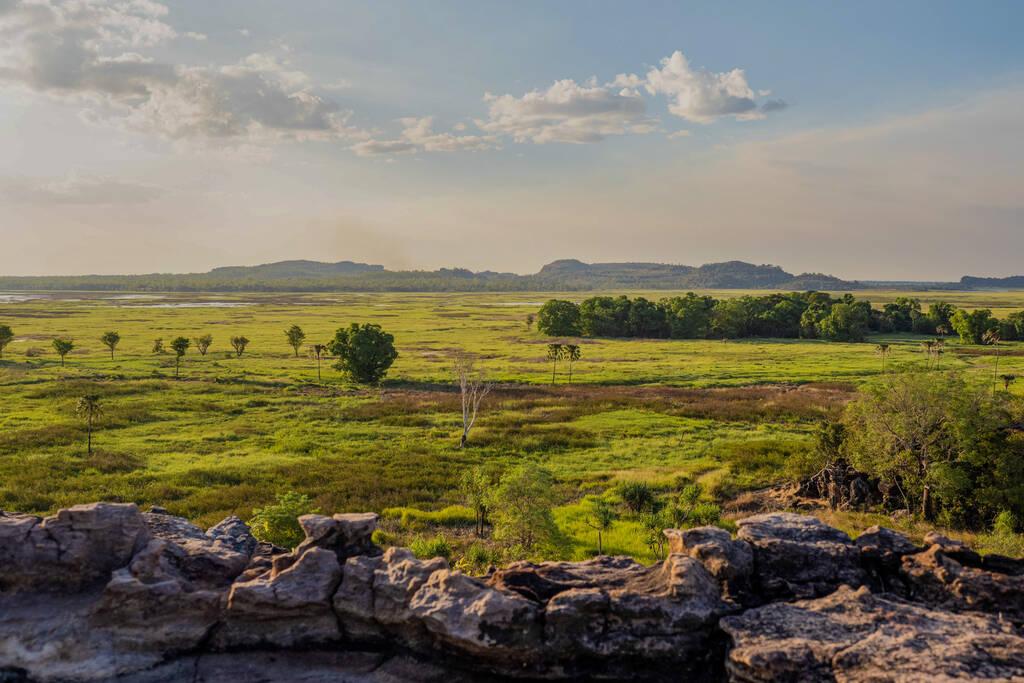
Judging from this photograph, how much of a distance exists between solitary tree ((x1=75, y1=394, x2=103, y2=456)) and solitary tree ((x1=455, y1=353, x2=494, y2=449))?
2877 cm

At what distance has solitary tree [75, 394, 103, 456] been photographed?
48250mm

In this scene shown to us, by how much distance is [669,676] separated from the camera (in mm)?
12633

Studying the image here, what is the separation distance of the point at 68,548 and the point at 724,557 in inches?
621

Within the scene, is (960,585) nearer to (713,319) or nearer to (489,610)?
(489,610)

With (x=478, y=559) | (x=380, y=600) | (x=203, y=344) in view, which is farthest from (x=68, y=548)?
(x=203, y=344)

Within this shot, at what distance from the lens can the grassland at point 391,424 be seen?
3778 cm

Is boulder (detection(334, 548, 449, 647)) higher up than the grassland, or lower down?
higher up

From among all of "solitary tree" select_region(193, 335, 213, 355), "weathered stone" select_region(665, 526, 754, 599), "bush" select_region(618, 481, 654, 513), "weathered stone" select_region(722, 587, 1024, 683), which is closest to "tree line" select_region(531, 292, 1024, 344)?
"solitary tree" select_region(193, 335, 213, 355)

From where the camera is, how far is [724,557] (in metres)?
14.0

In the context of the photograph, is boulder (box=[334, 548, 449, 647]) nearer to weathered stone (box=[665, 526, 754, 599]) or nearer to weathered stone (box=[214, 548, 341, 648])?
weathered stone (box=[214, 548, 341, 648])

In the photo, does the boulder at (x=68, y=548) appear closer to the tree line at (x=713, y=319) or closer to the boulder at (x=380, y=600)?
the boulder at (x=380, y=600)

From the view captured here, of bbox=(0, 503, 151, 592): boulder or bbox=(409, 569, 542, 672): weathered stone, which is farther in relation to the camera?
bbox=(0, 503, 151, 592): boulder

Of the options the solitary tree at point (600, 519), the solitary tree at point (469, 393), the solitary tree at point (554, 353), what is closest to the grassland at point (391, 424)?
the solitary tree at point (600, 519)

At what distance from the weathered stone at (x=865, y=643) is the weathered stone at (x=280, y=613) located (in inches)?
349
